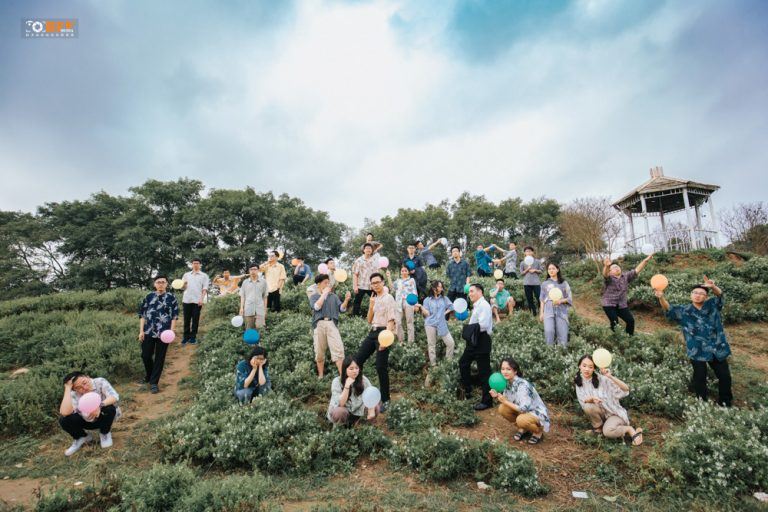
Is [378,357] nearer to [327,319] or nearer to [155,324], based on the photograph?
[327,319]

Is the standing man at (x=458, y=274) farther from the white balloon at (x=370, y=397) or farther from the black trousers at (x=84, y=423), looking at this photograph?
the black trousers at (x=84, y=423)

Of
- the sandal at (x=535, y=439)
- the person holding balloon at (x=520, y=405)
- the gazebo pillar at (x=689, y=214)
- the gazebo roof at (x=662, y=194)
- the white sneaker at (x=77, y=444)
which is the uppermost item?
the gazebo roof at (x=662, y=194)

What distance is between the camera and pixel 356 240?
37594mm

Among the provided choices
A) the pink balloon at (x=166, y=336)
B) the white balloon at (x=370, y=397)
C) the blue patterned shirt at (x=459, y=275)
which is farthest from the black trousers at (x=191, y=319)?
the blue patterned shirt at (x=459, y=275)

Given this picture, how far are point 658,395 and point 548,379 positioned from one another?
170cm

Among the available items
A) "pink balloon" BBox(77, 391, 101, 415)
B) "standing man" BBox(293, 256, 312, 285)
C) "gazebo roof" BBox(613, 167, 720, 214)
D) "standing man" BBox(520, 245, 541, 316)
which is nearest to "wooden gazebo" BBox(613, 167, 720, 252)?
"gazebo roof" BBox(613, 167, 720, 214)

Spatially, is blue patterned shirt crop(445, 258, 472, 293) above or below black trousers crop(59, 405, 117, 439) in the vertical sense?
above

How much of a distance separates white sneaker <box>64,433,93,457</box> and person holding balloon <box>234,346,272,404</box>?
2.19m

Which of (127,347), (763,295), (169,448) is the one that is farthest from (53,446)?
(763,295)

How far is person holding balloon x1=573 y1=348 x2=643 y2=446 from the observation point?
520 cm

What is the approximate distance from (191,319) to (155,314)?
3325 millimetres

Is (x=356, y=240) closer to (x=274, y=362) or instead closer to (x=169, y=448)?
(x=274, y=362)

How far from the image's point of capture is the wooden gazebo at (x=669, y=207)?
60.0ft

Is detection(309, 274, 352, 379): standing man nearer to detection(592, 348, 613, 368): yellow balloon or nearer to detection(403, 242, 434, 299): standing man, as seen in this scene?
detection(403, 242, 434, 299): standing man
